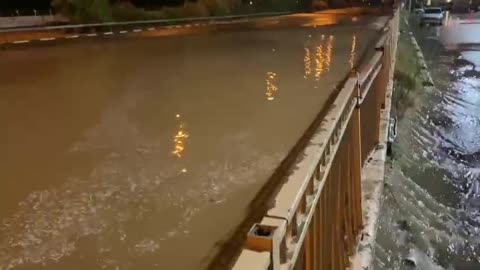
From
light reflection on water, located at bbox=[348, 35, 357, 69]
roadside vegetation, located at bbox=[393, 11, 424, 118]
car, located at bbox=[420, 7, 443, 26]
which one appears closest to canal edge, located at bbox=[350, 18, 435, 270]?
light reflection on water, located at bbox=[348, 35, 357, 69]

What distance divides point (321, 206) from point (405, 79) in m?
13.3

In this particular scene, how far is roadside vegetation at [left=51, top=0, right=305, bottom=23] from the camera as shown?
19.2 m

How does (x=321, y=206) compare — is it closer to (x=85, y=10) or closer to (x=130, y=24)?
(x=130, y=24)

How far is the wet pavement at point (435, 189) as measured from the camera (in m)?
7.74

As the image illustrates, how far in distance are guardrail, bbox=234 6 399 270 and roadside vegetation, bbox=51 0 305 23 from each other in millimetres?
14517

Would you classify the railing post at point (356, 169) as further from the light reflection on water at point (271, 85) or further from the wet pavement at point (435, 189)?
the light reflection on water at point (271, 85)

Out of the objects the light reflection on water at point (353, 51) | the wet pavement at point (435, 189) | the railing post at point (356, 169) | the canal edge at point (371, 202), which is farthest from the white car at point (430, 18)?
the railing post at point (356, 169)

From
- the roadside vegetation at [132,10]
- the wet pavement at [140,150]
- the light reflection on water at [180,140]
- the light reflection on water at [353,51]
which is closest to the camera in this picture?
the wet pavement at [140,150]

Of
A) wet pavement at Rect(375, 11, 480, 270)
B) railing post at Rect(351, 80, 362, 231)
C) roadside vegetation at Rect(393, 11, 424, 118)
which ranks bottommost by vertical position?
wet pavement at Rect(375, 11, 480, 270)

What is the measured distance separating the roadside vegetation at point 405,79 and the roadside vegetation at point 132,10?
922 centimetres

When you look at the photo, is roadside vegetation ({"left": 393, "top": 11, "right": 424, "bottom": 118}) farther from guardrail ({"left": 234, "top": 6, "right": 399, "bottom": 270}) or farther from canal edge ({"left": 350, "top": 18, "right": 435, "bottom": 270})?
guardrail ({"left": 234, "top": 6, "right": 399, "bottom": 270})

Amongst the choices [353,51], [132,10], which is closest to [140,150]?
[353,51]

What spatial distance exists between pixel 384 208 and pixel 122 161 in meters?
3.97

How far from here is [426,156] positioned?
1257 centimetres
